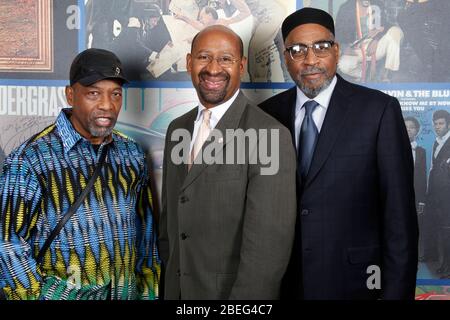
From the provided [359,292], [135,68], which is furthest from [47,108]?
[359,292]

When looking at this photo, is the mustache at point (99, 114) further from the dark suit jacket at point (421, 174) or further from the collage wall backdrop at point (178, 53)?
the dark suit jacket at point (421, 174)

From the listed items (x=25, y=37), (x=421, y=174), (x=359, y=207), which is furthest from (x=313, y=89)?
(x=25, y=37)

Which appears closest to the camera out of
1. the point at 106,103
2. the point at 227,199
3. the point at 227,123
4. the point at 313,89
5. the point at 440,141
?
the point at 227,199

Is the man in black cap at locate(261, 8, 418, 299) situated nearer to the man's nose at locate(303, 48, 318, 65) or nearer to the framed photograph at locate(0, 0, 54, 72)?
the man's nose at locate(303, 48, 318, 65)

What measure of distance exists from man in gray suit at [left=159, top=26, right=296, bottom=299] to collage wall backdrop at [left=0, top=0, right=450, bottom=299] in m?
0.74

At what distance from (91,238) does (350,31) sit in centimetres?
181

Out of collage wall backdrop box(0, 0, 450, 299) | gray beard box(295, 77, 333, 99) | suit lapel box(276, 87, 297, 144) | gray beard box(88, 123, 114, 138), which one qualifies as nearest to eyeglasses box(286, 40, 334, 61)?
gray beard box(295, 77, 333, 99)

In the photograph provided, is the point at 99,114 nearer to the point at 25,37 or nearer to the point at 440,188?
the point at 25,37

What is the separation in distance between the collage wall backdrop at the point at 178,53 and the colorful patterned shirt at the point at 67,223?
62 cm

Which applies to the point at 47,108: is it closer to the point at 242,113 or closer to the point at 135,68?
the point at 135,68

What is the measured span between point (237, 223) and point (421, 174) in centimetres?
140

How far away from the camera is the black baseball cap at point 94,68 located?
2754 mm

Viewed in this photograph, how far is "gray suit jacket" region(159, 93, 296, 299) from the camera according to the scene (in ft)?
7.88

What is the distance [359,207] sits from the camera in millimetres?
2588
